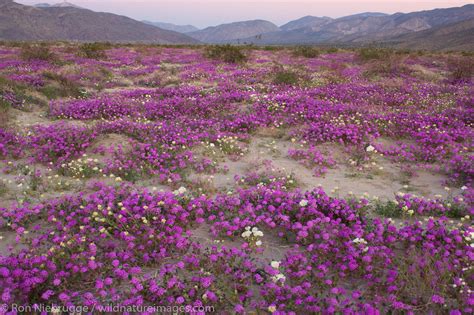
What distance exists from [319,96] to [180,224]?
10.4 metres

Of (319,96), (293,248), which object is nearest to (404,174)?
(293,248)

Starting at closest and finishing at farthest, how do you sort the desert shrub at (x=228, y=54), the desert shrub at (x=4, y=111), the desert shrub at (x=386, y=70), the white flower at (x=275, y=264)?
the white flower at (x=275, y=264) → the desert shrub at (x=4, y=111) → the desert shrub at (x=386, y=70) → the desert shrub at (x=228, y=54)

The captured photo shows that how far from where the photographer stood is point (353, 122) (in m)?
10.1

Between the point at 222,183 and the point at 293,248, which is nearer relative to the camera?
the point at 293,248

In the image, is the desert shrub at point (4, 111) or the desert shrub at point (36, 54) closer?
the desert shrub at point (4, 111)

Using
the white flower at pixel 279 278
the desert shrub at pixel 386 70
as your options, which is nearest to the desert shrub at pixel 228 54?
the desert shrub at pixel 386 70

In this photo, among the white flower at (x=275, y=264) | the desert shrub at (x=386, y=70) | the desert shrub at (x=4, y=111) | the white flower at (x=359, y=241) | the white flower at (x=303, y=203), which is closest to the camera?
the white flower at (x=275, y=264)

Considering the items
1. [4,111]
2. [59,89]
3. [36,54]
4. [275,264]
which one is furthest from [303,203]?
[36,54]

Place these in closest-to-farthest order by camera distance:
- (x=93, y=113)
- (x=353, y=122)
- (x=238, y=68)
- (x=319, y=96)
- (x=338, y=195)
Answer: (x=338, y=195) < (x=353, y=122) < (x=93, y=113) < (x=319, y=96) < (x=238, y=68)

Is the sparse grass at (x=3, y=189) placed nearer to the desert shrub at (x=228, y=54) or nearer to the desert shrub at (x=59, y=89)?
the desert shrub at (x=59, y=89)

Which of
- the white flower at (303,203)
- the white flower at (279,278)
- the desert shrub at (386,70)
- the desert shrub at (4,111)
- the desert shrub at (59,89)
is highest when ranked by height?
the desert shrub at (386,70)

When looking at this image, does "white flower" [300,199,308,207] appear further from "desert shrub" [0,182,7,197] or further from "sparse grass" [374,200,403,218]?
"desert shrub" [0,182,7,197]

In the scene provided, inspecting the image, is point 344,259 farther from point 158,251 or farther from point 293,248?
point 158,251

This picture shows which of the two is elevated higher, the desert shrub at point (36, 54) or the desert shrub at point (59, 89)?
the desert shrub at point (36, 54)
